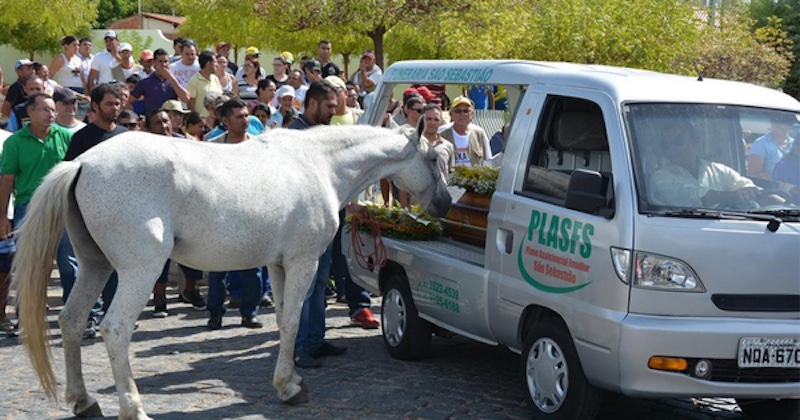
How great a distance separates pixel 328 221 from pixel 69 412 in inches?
85.1

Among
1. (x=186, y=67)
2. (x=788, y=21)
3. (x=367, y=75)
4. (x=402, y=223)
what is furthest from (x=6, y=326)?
(x=788, y=21)

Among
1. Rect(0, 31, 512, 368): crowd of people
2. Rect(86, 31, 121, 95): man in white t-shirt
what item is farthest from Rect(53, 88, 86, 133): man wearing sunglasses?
Rect(86, 31, 121, 95): man in white t-shirt

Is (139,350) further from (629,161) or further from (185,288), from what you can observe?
(629,161)

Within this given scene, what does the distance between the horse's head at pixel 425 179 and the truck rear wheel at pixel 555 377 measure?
63.7 inches

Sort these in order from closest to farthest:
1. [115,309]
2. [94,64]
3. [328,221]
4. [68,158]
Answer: [115,309]
[328,221]
[68,158]
[94,64]

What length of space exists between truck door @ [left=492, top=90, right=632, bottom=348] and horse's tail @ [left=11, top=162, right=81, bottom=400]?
2852 millimetres

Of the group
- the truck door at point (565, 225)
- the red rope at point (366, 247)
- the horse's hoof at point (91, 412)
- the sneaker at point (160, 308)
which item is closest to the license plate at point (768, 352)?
the truck door at point (565, 225)

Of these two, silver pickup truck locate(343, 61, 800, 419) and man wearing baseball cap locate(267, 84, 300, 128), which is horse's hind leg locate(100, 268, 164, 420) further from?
man wearing baseball cap locate(267, 84, 300, 128)

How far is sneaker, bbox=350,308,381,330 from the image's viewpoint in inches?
405

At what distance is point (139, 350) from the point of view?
9273 mm

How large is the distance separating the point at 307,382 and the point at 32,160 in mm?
3254

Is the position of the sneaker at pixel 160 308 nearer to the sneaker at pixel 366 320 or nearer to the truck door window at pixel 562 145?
the sneaker at pixel 366 320

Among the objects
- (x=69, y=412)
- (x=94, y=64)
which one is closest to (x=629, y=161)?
(x=69, y=412)

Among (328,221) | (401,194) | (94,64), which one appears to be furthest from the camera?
(94,64)
